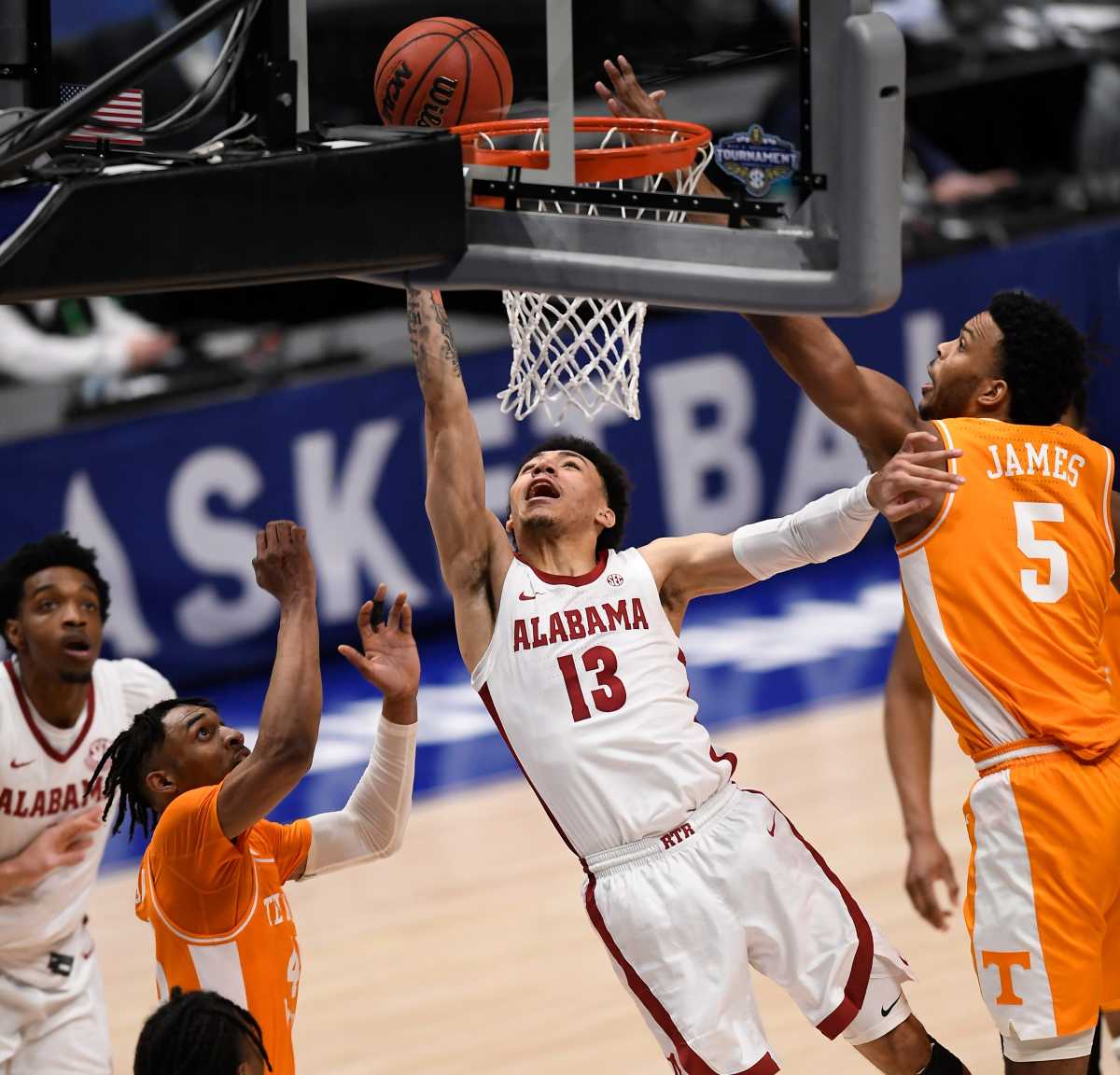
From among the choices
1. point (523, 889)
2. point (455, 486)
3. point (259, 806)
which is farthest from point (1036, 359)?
point (523, 889)

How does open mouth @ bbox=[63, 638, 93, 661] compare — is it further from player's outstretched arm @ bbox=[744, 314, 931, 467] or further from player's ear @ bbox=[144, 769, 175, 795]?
player's outstretched arm @ bbox=[744, 314, 931, 467]

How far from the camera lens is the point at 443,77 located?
15.1 feet

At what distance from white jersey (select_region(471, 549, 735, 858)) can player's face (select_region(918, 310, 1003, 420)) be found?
2.85ft

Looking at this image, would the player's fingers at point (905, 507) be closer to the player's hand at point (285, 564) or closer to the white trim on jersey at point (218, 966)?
the player's hand at point (285, 564)

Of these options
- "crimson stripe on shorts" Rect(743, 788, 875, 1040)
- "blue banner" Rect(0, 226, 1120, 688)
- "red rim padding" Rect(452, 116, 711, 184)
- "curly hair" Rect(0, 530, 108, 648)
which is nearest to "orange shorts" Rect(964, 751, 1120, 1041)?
"crimson stripe on shorts" Rect(743, 788, 875, 1040)

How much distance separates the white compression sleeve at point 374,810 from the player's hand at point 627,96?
1.48 metres

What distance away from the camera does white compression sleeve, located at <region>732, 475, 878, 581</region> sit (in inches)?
185

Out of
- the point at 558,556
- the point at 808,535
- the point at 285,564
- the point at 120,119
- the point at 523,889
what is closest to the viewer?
the point at 120,119

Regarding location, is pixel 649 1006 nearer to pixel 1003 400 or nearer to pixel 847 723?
pixel 1003 400

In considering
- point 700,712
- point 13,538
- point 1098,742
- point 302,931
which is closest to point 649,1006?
point 1098,742

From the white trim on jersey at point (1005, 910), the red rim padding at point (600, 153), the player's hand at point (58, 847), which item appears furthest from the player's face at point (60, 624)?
the white trim on jersey at point (1005, 910)

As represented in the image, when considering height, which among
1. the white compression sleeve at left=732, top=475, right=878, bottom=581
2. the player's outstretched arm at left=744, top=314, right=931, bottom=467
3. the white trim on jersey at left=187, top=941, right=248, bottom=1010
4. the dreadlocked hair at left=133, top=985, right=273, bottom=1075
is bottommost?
the white trim on jersey at left=187, top=941, right=248, bottom=1010

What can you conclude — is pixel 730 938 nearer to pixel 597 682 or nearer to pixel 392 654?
pixel 597 682

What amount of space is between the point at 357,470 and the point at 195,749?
5.09 m
